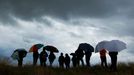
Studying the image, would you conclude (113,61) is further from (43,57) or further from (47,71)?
(47,71)

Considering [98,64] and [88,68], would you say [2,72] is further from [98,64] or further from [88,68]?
[98,64]

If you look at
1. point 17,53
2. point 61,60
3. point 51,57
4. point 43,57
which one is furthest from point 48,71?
point 17,53

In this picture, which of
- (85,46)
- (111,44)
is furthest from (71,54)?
(111,44)

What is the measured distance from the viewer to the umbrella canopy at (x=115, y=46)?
2814cm

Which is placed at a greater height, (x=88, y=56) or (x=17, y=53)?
(x=17, y=53)

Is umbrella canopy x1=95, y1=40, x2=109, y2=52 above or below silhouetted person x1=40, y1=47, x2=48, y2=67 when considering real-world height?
above

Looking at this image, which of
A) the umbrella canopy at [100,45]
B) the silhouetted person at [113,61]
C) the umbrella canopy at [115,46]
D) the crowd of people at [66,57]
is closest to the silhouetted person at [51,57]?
the crowd of people at [66,57]

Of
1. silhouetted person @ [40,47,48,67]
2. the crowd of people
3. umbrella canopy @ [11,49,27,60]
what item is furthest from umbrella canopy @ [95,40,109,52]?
umbrella canopy @ [11,49,27,60]

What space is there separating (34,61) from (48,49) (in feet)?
4.97

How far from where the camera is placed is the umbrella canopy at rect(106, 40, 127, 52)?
2814cm

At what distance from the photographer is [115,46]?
28.3 meters

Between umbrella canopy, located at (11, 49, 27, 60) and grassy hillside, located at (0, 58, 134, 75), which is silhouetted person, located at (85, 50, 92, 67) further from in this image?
umbrella canopy, located at (11, 49, 27, 60)

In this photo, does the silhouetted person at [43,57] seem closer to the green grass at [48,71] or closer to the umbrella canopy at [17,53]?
the umbrella canopy at [17,53]

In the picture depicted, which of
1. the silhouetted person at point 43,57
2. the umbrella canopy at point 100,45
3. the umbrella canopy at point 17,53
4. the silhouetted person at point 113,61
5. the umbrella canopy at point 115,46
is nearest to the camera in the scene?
the silhouetted person at point 113,61
